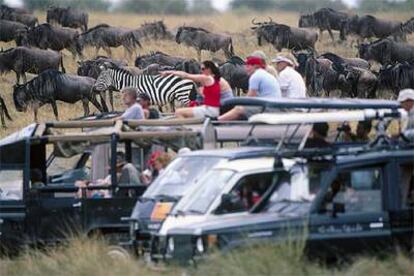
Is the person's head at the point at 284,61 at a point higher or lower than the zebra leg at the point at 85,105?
higher

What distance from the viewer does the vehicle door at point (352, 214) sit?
12547 mm

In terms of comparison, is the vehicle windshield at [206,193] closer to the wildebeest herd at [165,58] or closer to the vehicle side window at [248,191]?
the vehicle side window at [248,191]

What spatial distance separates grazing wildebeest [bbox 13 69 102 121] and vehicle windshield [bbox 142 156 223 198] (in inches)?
743

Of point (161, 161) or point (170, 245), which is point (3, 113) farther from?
point (170, 245)

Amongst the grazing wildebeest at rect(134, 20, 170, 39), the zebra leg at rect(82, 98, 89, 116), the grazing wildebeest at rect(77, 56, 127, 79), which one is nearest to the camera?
the zebra leg at rect(82, 98, 89, 116)

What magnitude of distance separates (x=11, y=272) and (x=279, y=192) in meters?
3.50

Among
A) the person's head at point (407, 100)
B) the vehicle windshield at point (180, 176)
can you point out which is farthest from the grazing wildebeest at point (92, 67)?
the vehicle windshield at point (180, 176)

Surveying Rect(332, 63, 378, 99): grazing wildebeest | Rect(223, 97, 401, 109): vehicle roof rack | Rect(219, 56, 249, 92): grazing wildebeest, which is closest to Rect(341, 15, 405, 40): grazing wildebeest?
Rect(219, 56, 249, 92): grazing wildebeest

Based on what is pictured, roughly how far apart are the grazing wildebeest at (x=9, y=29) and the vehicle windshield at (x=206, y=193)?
3400 centimetres

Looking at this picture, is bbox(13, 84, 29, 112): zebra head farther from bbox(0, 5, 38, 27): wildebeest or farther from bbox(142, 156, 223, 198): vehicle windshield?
bbox(142, 156, 223, 198): vehicle windshield

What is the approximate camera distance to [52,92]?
3362 cm

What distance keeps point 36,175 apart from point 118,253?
3735 millimetres

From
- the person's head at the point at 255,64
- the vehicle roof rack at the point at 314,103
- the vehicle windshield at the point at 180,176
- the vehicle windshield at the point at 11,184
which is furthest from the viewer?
the person's head at the point at 255,64

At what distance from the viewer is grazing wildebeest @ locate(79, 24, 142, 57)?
46125 mm
